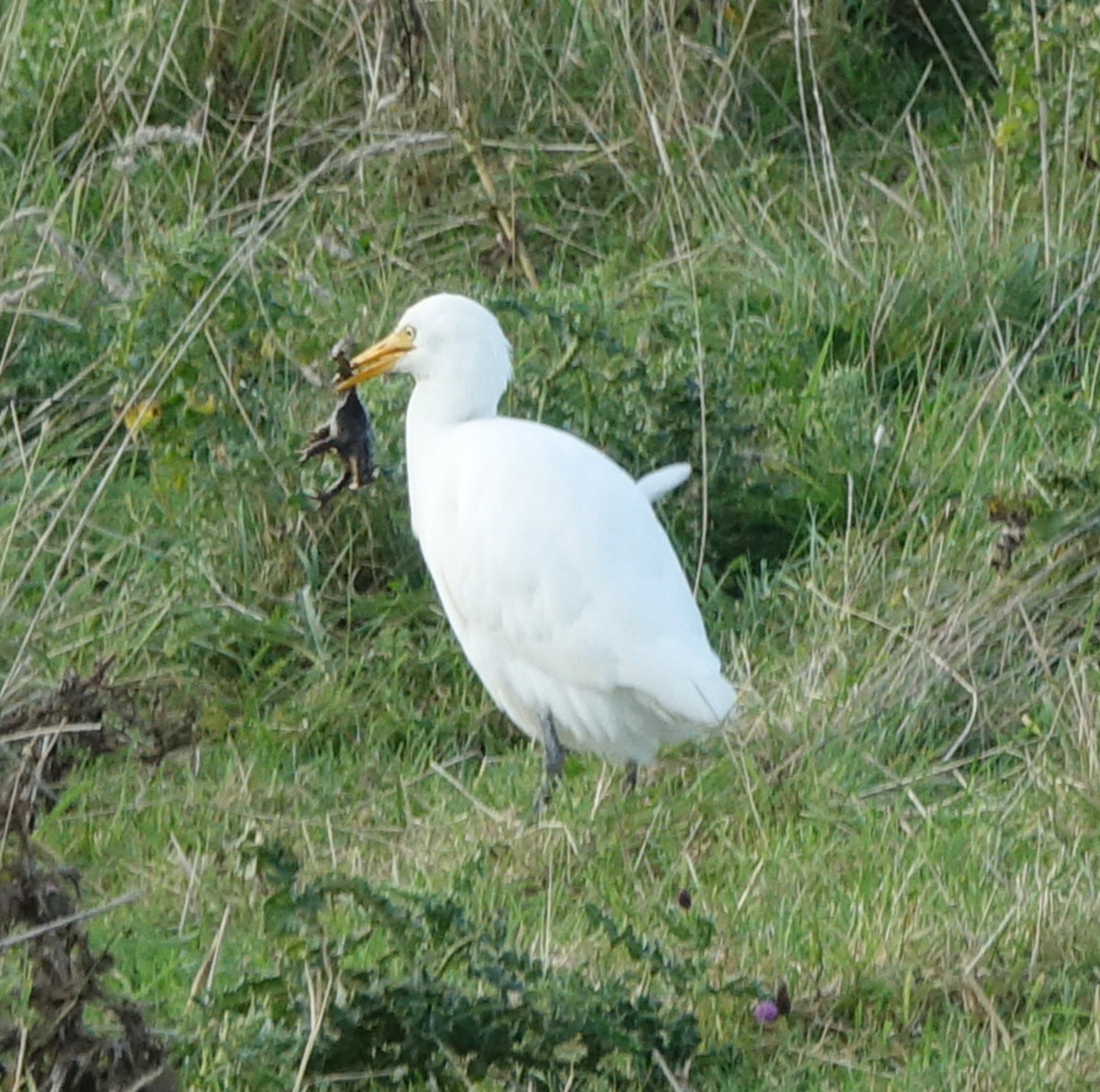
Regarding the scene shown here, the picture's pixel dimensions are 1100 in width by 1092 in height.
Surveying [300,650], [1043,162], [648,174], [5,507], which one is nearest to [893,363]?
[1043,162]

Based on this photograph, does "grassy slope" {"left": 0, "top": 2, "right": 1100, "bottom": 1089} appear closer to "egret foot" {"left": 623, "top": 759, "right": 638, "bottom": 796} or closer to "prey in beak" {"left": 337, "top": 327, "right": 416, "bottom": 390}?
"egret foot" {"left": 623, "top": 759, "right": 638, "bottom": 796}

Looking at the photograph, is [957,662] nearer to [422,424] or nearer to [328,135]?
[422,424]

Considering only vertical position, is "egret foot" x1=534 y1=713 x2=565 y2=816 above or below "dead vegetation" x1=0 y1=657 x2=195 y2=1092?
below

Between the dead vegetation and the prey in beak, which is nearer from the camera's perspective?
the dead vegetation

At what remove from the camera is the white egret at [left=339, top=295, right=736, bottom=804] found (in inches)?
156

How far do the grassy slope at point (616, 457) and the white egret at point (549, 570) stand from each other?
5.2 inches

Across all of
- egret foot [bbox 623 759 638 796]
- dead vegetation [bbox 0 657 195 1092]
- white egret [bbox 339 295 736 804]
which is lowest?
egret foot [bbox 623 759 638 796]

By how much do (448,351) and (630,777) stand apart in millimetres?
967

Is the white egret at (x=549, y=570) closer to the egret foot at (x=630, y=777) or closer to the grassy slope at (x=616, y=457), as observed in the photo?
the egret foot at (x=630, y=777)

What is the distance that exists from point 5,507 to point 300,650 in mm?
643

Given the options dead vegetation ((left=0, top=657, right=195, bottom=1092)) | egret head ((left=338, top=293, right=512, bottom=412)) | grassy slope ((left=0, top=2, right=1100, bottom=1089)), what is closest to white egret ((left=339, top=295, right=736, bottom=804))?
egret head ((left=338, top=293, right=512, bottom=412))

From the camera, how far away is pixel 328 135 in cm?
575

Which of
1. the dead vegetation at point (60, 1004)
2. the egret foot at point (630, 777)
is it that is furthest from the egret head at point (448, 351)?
the dead vegetation at point (60, 1004)

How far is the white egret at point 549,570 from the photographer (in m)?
3.95
